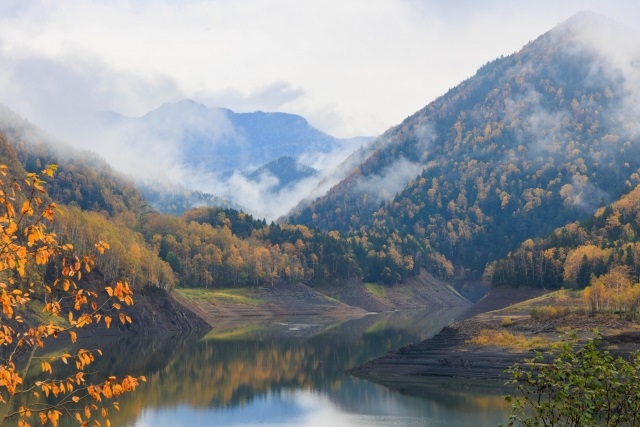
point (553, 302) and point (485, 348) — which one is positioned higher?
point (553, 302)

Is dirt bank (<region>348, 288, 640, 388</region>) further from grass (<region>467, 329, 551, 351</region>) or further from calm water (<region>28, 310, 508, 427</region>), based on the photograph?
calm water (<region>28, 310, 508, 427</region>)

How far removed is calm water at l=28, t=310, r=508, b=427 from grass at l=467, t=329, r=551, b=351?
16.7 m

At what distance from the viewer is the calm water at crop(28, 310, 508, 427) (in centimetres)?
8025

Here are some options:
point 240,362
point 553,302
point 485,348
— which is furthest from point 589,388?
point 553,302

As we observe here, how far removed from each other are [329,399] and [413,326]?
10638cm

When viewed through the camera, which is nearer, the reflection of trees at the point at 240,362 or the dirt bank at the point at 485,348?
the reflection of trees at the point at 240,362

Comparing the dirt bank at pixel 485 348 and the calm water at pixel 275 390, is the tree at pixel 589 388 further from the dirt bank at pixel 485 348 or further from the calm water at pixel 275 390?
the dirt bank at pixel 485 348

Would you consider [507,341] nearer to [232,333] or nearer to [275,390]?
[275,390]

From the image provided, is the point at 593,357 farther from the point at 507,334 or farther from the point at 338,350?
the point at 338,350

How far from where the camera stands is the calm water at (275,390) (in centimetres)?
8025

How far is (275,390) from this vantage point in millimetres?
101750

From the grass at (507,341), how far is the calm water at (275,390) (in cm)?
1673

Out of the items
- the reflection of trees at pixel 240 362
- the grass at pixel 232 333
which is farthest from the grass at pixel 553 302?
the grass at pixel 232 333

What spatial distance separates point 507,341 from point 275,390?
3612 centimetres
